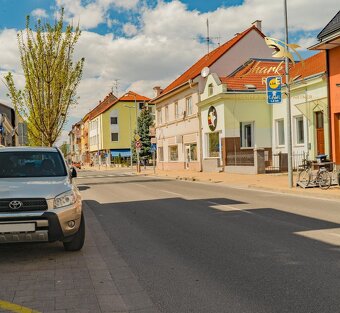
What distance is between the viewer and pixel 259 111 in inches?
1209

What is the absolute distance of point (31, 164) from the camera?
7.31m

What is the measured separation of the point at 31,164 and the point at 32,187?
1.22 metres

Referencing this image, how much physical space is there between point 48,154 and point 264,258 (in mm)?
3991

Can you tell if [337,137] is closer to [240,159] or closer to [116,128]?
[240,159]

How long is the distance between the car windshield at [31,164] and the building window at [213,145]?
25013mm

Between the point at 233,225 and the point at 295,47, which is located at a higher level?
the point at 295,47

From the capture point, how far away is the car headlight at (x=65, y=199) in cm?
614

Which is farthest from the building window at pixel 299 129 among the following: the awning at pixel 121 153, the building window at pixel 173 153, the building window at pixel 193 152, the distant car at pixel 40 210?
the awning at pixel 121 153

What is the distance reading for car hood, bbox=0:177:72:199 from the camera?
19.8 ft

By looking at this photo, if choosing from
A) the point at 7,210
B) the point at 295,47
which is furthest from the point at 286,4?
the point at 7,210

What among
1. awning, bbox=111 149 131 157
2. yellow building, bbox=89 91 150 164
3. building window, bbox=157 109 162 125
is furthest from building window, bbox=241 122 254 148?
awning, bbox=111 149 131 157

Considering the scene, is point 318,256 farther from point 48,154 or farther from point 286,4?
point 286,4

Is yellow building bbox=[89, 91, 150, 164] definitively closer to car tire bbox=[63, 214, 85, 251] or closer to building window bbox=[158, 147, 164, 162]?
building window bbox=[158, 147, 164, 162]

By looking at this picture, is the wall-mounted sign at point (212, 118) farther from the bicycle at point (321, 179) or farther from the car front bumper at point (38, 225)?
the car front bumper at point (38, 225)
